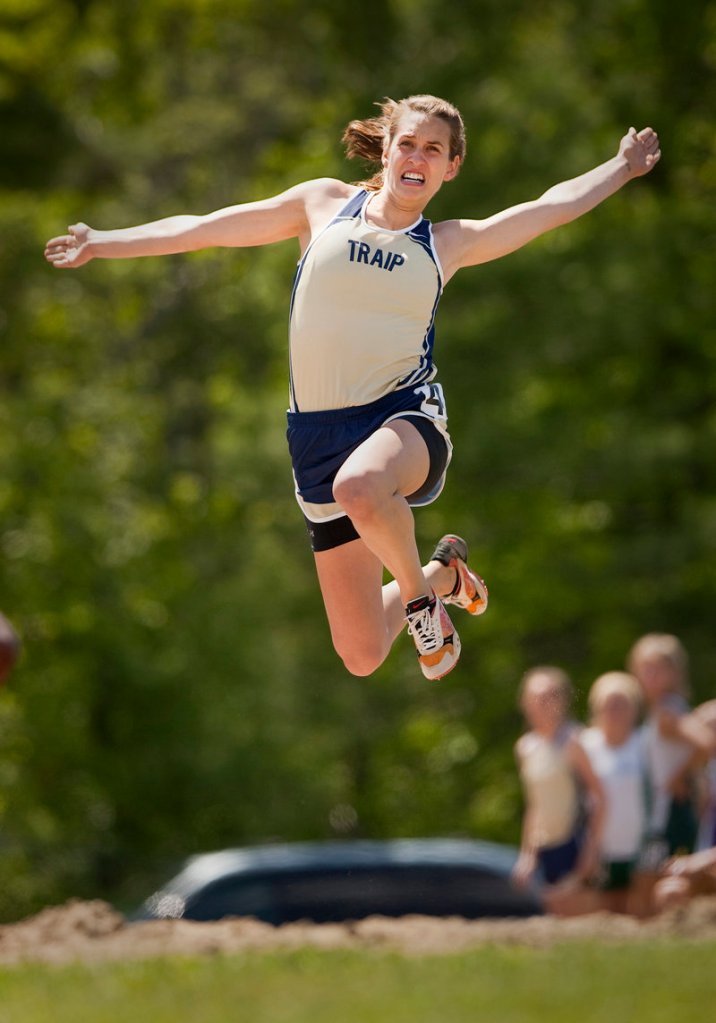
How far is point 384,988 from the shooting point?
6039mm

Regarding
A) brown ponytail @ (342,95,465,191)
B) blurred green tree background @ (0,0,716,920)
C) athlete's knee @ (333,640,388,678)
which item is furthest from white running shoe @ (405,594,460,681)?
blurred green tree background @ (0,0,716,920)

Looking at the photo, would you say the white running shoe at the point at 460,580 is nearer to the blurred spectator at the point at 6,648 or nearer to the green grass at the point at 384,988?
the green grass at the point at 384,988

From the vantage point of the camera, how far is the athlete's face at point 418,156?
6.43m

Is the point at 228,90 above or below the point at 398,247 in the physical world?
above

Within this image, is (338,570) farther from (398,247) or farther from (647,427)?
(647,427)

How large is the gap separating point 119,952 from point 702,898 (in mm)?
3165

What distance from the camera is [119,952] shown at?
23.9 ft

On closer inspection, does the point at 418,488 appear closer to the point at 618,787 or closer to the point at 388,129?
the point at 388,129

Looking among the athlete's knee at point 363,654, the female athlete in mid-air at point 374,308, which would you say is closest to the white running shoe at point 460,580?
the athlete's knee at point 363,654

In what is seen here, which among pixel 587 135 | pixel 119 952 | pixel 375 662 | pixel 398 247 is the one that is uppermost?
pixel 587 135

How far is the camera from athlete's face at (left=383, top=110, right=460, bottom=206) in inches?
253

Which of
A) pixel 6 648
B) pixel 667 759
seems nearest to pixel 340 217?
pixel 6 648

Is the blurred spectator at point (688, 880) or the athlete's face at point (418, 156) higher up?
the athlete's face at point (418, 156)

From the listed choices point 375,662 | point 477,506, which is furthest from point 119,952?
point 477,506
